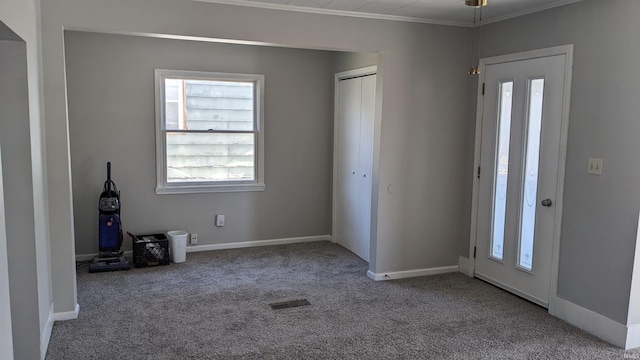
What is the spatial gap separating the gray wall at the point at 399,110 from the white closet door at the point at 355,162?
569 mm

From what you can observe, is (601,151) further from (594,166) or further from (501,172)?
(501,172)

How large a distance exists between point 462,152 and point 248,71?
8.10ft

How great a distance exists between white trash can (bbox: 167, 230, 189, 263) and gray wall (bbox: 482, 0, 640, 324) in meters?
3.49

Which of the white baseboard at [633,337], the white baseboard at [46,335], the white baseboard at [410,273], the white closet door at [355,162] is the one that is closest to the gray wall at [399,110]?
the white baseboard at [410,273]

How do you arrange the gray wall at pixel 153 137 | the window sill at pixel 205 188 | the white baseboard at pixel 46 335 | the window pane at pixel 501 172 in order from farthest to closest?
the window sill at pixel 205 188 < the gray wall at pixel 153 137 < the window pane at pixel 501 172 < the white baseboard at pixel 46 335

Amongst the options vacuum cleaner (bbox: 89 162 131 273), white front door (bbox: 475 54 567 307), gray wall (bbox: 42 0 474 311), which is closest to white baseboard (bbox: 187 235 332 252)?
gray wall (bbox: 42 0 474 311)

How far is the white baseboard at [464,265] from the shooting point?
4781mm

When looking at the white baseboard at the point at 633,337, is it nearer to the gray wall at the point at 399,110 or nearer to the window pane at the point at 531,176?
the window pane at the point at 531,176

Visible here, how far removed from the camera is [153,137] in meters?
5.18

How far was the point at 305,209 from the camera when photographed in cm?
597

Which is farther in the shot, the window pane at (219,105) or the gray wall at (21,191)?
the window pane at (219,105)

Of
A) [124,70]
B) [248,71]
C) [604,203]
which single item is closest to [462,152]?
[604,203]

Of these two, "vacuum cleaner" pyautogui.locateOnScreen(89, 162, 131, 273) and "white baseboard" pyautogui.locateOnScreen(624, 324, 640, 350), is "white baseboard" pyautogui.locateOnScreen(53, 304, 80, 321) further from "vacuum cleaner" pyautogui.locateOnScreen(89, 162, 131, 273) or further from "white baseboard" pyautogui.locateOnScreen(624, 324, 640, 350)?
"white baseboard" pyautogui.locateOnScreen(624, 324, 640, 350)

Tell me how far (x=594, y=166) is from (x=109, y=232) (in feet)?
13.9
